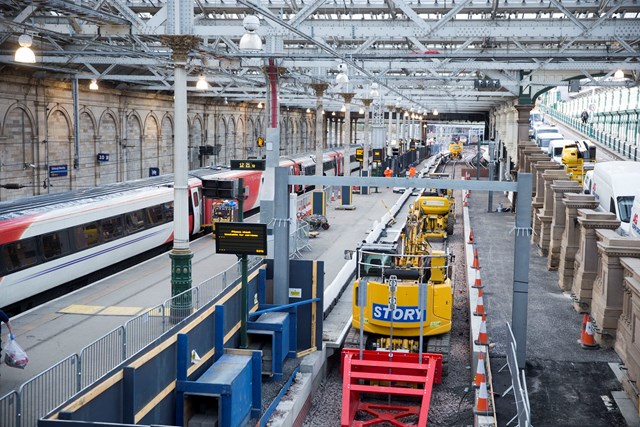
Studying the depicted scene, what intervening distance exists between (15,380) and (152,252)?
15995 mm

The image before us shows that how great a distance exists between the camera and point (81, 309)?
656 inches

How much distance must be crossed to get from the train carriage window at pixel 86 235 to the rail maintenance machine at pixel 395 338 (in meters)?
7.81

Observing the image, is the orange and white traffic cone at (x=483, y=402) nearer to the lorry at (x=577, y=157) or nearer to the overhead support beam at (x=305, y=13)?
the overhead support beam at (x=305, y=13)

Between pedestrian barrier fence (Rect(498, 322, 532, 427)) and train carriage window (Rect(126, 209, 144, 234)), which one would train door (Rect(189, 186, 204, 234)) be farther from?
pedestrian barrier fence (Rect(498, 322, 532, 427))

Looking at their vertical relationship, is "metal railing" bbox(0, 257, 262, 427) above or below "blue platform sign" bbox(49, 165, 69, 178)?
below

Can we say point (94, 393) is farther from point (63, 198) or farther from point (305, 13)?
point (63, 198)

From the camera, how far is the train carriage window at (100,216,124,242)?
22.6 meters

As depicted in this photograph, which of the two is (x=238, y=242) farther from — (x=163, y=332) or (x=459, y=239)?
(x=459, y=239)

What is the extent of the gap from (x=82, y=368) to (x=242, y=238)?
4867mm

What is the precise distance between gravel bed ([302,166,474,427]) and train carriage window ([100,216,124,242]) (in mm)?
8523

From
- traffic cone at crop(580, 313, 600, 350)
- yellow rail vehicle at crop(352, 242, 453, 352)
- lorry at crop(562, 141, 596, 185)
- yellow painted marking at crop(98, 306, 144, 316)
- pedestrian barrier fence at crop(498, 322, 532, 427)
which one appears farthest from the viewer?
lorry at crop(562, 141, 596, 185)

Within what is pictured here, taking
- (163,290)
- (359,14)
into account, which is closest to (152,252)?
(163,290)

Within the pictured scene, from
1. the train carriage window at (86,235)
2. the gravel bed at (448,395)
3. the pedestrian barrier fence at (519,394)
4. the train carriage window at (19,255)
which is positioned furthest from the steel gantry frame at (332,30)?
the pedestrian barrier fence at (519,394)

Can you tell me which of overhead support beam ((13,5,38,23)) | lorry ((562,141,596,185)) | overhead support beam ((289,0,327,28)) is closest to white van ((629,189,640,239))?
overhead support beam ((289,0,327,28))
